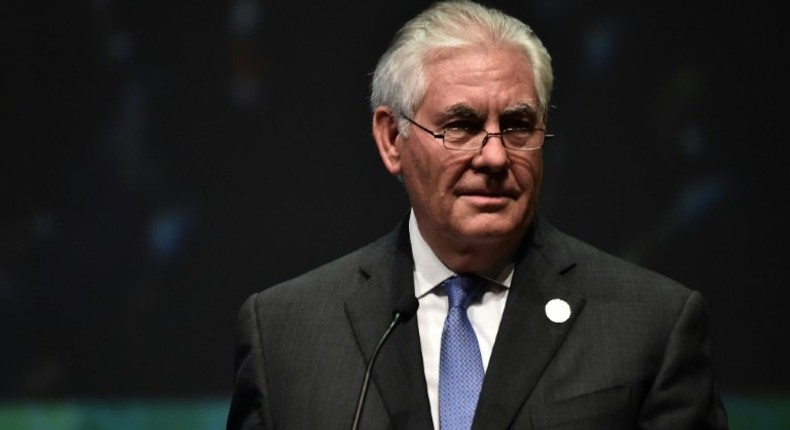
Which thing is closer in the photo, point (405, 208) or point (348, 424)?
point (348, 424)

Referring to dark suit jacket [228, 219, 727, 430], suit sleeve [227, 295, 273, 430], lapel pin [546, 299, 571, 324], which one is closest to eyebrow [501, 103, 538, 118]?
dark suit jacket [228, 219, 727, 430]

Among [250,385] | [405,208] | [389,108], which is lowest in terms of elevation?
[405,208]

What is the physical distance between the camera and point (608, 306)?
2.74 m

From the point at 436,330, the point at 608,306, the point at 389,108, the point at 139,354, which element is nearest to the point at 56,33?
the point at 139,354

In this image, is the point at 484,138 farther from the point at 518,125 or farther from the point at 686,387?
the point at 686,387

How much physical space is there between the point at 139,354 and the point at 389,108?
1.19m

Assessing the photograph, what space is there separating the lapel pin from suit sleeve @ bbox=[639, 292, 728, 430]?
21 centimetres

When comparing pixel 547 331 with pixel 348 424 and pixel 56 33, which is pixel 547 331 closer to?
pixel 348 424

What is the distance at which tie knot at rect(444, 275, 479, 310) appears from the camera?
2.81 metres

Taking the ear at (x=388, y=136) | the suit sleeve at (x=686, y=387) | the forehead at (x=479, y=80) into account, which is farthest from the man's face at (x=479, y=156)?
the suit sleeve at (x=686, y=387)

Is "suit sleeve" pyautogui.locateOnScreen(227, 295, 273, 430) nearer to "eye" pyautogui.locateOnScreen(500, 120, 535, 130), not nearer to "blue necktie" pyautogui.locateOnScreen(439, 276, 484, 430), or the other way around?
"blue necktie" pyautogui.locateOnScreen(439, 276, 484, 430)

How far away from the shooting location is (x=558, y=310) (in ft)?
9.01

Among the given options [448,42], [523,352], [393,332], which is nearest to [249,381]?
[393,332]

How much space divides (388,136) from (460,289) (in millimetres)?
395
